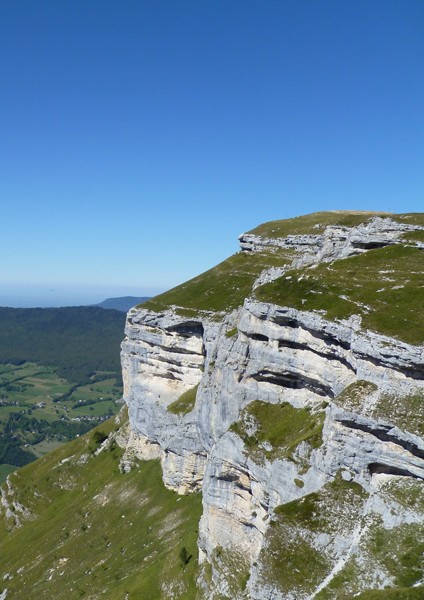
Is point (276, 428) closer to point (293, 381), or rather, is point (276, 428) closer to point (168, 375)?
point (293, 381)

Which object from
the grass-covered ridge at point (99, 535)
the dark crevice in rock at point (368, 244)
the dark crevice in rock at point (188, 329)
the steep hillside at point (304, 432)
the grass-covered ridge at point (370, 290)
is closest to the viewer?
the steep hillside at point (304, 432)

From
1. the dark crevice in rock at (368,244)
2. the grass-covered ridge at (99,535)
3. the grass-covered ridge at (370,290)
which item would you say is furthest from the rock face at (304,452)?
the grass-covered ridge at (99,535)

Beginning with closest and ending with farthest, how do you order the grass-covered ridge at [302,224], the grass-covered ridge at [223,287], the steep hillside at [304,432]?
the steep hillside at [304,432] < the grass-covered ridge at [223,287] < the grass-covered ridge at [302,224]

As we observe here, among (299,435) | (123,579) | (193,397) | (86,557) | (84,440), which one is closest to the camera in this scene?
(299,435)

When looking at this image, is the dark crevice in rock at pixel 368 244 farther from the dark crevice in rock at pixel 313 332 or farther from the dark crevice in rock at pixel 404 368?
the dark crevice in rock at pixel 404 368

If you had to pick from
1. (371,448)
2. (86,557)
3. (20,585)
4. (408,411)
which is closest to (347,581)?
(371,448)

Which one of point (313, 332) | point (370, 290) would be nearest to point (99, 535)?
point (313, 332)

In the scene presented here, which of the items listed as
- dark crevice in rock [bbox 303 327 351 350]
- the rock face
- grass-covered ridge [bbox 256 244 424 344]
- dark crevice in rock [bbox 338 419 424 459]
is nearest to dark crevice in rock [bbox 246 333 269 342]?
the rock face

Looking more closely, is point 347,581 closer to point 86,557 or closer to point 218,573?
point 218,573
